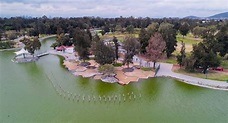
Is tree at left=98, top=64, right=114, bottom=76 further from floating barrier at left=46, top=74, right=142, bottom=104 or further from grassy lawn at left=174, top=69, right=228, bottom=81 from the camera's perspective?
grassy lawn at left=174, top=69, right=228, bottom=81

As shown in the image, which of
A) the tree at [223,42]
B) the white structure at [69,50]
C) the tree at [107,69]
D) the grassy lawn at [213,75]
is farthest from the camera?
the white structure at [69,50]

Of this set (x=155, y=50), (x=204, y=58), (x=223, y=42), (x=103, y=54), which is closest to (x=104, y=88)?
(x=103, y=54)

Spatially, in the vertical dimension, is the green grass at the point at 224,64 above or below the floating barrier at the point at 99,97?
above

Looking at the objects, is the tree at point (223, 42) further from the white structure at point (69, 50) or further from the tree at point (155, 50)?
the white structure at point (69, 50)

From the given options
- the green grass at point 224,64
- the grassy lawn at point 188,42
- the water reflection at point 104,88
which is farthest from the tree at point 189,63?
the grassy lawn at point 188,42

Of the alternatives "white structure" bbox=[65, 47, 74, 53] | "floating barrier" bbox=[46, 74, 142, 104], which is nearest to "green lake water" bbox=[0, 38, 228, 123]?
"floating barrier" bbox=[46, 74, 142, 104]

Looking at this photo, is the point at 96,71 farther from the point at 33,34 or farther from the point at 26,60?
the point at 33,34

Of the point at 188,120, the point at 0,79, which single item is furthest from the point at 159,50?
the point at 0,79

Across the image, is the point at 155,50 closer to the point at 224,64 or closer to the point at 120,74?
the point at 120,74
